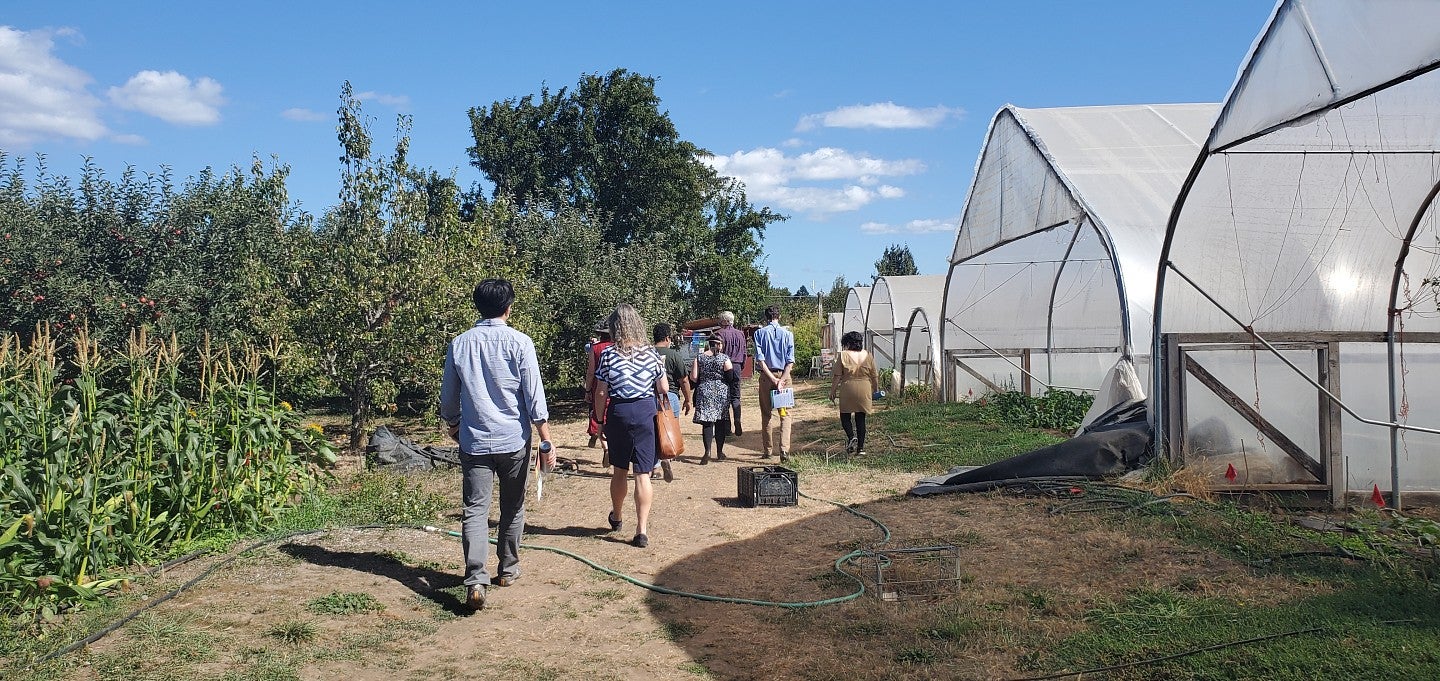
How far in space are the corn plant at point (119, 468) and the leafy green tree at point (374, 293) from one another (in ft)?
13.6

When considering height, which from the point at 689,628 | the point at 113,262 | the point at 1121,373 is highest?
the point at 113,262

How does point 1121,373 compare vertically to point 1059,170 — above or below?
below

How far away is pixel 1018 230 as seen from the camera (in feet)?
41.7

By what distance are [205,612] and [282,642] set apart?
0.63 m

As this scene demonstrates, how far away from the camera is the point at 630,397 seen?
645cm

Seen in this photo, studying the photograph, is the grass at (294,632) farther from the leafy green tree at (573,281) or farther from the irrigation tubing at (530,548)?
the leafy green tree at (573,281)

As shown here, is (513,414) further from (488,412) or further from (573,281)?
(573,281)

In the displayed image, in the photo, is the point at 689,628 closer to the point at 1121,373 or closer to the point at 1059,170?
the point at 1121,373

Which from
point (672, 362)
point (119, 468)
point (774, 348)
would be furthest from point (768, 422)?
point (119, 468)

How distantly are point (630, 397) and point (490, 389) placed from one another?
4.28 feet

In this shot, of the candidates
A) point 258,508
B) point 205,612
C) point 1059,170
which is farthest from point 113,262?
point 1059,170

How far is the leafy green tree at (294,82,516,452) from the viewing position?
11.1 m

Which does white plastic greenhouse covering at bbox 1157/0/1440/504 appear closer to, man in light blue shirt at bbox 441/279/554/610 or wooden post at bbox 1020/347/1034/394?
man in light blue shirt at bbox 441/279/554/610

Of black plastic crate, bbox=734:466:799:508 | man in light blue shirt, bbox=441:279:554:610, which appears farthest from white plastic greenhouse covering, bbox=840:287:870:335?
man in light blue shirt, bbox=441:279:554:610
